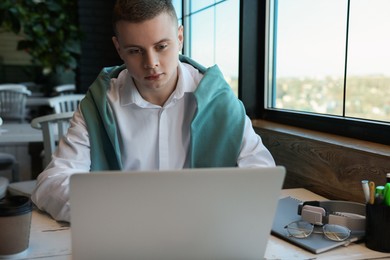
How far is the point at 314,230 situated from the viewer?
1029 mm

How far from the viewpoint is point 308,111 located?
187 centimetres

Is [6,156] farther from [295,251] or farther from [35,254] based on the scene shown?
[295,251]

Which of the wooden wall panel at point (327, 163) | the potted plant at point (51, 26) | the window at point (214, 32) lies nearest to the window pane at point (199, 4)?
the window at point (214, 32)

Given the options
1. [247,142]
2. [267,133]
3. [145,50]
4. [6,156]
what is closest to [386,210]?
[247,142]

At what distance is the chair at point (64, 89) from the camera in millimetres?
5426

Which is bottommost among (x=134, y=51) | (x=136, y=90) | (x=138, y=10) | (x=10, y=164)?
Answer: (x=10, y=164)

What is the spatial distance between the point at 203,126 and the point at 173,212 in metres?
0.61

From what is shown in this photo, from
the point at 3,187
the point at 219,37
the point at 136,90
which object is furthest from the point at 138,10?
the point at 219,37

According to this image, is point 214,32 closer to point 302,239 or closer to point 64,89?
point 302,239

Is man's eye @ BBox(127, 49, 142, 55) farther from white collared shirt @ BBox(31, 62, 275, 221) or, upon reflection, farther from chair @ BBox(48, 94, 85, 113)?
chair @ BBox(48, 94, 85, 113)

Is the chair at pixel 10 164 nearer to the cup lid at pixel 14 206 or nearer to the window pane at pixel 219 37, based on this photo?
the window pane at pixel 219 37

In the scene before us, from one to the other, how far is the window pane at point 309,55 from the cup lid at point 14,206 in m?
1.20

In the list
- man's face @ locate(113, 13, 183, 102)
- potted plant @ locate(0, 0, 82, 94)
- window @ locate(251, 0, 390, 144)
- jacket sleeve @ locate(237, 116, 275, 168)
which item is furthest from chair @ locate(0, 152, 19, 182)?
potted plant @ locate(0, 0, 82, 94)

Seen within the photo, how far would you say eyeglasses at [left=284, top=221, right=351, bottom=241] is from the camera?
986 millimetres
